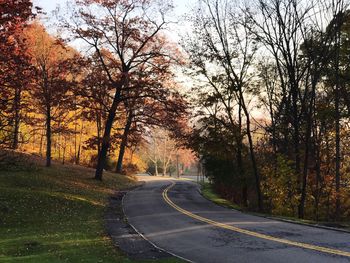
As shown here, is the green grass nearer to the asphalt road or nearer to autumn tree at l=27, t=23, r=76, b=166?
the asphalt road

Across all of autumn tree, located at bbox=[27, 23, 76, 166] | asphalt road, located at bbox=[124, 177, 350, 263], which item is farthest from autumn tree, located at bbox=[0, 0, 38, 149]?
autumn tree, located at bbox=[27, 23, 76, 166]

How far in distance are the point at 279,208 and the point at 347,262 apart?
54.8 ft

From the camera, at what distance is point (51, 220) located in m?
17.5

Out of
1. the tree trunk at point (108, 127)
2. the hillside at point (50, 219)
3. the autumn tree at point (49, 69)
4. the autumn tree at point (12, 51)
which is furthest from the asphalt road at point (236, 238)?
the autumn tree at point (49, 69)

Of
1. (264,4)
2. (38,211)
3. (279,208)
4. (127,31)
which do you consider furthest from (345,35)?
(38,211)

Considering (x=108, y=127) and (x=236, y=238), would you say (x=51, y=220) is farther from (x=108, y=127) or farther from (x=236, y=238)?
(x=108, y=127)

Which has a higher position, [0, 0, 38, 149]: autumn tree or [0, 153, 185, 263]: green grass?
[0, 0, 38, 149]: autumn tree

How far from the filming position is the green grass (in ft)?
37.2

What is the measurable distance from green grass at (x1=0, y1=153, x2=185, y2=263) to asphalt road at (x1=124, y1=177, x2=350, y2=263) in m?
2.10

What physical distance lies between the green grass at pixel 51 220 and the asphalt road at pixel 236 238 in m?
2.10

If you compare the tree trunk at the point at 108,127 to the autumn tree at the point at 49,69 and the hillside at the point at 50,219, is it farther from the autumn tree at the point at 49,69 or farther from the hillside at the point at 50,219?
the hillside at the point at 50,219

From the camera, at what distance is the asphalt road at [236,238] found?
34.5 feet

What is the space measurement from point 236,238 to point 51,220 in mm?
8658

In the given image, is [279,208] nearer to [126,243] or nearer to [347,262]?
[126,243]
